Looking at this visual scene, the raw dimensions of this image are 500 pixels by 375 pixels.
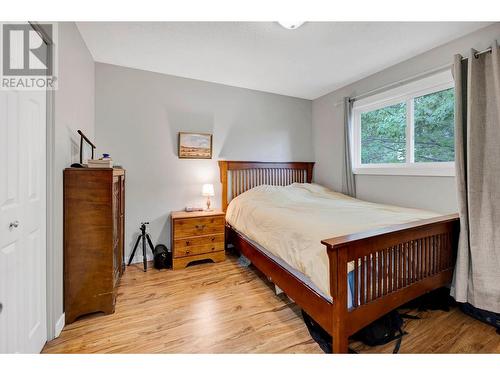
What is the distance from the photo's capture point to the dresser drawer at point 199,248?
106 inches

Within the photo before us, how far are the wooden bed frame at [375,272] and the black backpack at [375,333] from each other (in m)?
0.16

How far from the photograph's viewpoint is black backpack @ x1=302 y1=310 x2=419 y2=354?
1.48 metres

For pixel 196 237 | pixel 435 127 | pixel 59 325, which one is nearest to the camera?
pixel 59 325

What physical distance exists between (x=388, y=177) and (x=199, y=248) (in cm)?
247

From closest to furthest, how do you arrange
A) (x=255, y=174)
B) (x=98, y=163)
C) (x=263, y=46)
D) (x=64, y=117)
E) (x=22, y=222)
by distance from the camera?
(x=22, y=222), (x=64, y=117), (x=98, y=163), (x=263, y=46), (x=255, y=174)

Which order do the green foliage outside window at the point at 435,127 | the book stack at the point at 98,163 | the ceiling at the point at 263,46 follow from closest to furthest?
the book stack at the point at 98,163 → the ceiling at the point at 263,46 → the green foliage outside window at the point at 435,127

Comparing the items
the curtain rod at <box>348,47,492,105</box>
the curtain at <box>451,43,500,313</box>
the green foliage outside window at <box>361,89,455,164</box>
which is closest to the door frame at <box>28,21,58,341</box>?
the curtain at <box>451,43,500,313</box>

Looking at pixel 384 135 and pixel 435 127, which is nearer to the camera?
pixel 435 127

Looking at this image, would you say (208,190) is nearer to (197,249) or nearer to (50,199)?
(197,249)

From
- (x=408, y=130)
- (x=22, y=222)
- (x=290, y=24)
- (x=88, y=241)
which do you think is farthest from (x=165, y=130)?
(x=408, y=130)

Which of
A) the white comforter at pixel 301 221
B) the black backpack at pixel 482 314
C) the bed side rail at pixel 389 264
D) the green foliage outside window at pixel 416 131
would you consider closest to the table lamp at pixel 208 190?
the white comforter at pixel 301 221

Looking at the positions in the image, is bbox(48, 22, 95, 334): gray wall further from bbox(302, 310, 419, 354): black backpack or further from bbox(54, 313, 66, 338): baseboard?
bbox(302, 310, 419, 354): black backpack

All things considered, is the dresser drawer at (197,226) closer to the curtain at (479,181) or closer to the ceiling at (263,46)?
the ceiling at (263,46)

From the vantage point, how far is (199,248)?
9.15ft
